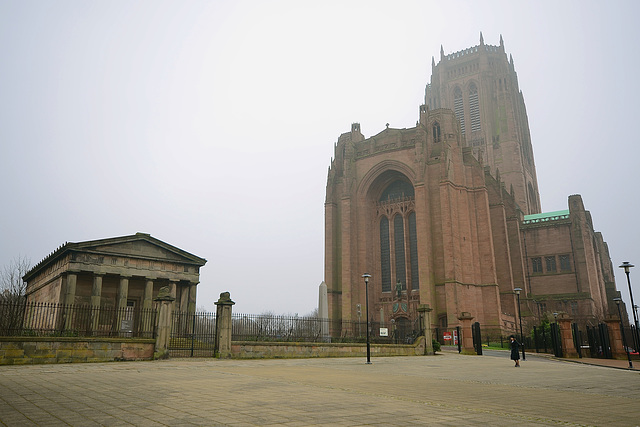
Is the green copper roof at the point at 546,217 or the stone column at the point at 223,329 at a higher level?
the green copper roof at the point at 546,217

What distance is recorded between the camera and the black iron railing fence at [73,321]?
18.0m

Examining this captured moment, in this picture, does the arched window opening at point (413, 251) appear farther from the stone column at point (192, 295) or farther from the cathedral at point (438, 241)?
the stone column at point (192, 295)

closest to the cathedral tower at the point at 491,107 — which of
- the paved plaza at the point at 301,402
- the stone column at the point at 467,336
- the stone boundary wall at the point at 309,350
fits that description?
the stone column at the point at 467,336

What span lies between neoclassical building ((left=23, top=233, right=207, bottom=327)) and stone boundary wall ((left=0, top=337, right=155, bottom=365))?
40.5 ft

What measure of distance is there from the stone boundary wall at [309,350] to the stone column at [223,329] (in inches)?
18.4

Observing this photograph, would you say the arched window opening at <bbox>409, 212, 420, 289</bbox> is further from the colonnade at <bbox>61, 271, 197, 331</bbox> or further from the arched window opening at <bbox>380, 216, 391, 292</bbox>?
the colonnade at <bbox>61, 271, 197, 331</bbox>

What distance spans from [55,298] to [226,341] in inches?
644

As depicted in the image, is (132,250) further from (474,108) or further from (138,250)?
(474,108)

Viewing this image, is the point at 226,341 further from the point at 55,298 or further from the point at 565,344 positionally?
the point at 565,344

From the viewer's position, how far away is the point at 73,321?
27.6 m

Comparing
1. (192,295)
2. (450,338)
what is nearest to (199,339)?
(192,295)

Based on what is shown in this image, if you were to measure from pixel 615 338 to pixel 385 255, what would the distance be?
24936mm

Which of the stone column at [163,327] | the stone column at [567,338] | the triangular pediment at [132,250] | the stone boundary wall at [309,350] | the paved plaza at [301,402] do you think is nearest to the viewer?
the paved plaza at [301,402]

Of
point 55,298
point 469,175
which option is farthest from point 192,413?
point 469,175
